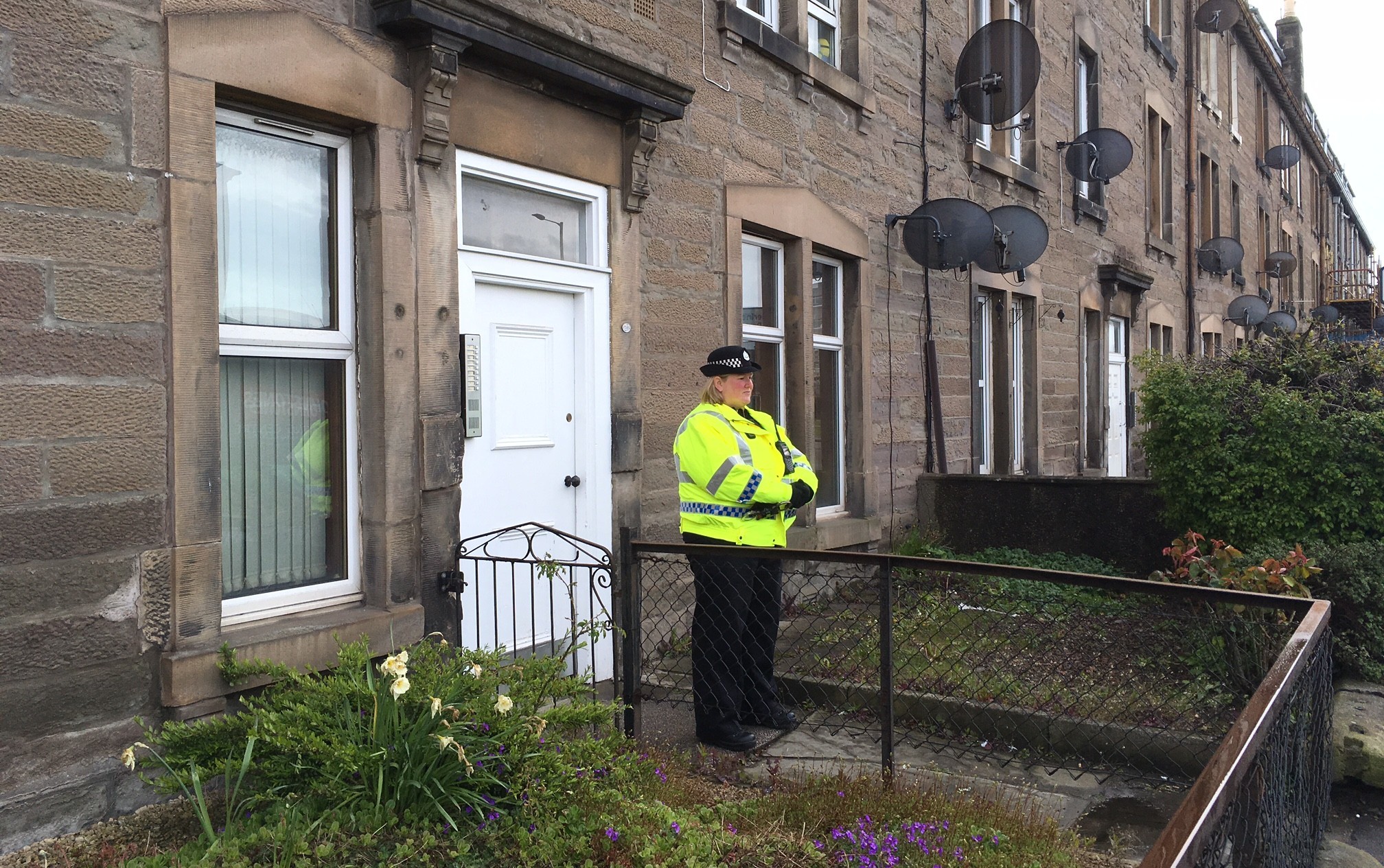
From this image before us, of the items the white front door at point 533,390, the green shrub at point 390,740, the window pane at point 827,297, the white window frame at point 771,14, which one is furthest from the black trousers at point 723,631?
the white window frame at point 771,14

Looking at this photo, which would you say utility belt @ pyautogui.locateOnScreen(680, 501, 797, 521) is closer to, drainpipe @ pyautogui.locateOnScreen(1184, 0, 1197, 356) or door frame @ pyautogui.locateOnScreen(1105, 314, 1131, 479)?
door frame @ pyautogui.locateOnScreen(1105, 314, 1131, 479)

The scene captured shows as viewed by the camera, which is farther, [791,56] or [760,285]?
[760,285]

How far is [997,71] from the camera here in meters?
9.70

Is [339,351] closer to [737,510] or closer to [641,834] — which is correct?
[737,510]

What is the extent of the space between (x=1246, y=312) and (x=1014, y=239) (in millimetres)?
12021

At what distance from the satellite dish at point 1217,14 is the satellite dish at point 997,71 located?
28.7 feet

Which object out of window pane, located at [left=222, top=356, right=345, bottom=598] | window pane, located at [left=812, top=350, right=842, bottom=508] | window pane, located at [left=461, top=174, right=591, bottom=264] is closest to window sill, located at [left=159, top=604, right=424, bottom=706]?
window pane, located at [left=222, top=356, right=345, bottom=598]

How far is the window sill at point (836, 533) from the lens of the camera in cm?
758

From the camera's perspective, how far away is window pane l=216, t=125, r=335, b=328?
4.29 m

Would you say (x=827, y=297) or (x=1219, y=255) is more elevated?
(x=1219, y=255)

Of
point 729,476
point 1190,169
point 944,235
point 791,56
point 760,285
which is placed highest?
point 1190,169

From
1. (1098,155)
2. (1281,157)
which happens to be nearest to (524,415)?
(1098,155)

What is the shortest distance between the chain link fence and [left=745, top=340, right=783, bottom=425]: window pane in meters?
1.38

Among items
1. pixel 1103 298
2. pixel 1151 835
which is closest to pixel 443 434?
pixel 1151 835
